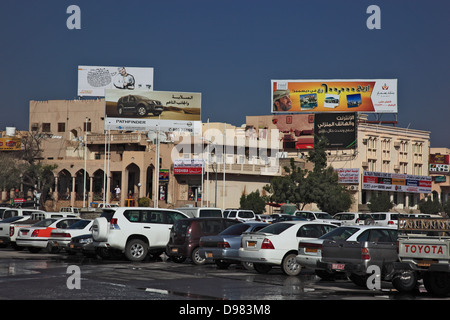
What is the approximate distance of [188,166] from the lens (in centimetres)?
7175

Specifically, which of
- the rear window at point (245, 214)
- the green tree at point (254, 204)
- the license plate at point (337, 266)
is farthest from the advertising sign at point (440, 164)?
the license plate at point (337, 266)

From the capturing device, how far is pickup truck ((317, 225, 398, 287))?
16.2 m

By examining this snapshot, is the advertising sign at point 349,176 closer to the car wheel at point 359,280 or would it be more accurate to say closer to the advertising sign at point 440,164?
the advertising sign at point 440,164

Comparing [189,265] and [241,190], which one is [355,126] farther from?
[189,265]

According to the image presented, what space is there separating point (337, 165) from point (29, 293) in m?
70.8

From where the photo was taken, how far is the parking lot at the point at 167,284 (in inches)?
552

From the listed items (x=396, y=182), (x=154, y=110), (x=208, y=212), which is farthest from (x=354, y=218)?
(x=154, y=110)

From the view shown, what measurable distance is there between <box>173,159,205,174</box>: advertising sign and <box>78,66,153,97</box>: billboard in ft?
63.3

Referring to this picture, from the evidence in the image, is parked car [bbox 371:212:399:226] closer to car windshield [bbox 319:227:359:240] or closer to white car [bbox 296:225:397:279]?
white car [bbox 296:225:397:279]

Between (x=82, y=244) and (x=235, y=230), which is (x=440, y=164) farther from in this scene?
(x=235, y=230)

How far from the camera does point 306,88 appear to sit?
85438 mm

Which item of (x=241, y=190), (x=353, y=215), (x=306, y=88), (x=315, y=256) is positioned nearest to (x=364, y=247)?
(x=315, y=256)

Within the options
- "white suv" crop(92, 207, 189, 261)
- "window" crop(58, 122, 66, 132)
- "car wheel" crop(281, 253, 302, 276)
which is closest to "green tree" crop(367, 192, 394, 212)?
"window" crop(58, 122, 66, 132)

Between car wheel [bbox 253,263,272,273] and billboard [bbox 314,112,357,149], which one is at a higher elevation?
billboard [bbox 314,112,357,149]
